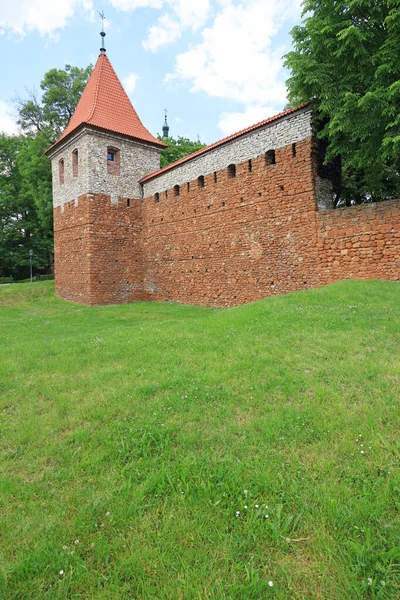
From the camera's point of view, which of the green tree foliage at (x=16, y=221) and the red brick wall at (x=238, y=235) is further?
the green tree foliage at (x=16, y=221)

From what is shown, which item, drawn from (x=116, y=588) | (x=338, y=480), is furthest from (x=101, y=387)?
(x=338, y=480)

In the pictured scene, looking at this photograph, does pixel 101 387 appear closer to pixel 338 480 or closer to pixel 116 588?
pixel 116 588

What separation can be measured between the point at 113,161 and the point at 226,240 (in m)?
8.38

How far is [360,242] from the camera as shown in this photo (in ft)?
31.7

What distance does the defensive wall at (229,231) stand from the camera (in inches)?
397

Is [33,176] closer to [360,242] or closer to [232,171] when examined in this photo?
[232,171]

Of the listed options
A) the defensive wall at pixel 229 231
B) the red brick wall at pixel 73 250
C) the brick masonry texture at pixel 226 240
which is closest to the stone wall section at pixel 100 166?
the defensive wall at pixel 229 231

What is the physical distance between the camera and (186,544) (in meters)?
1.96

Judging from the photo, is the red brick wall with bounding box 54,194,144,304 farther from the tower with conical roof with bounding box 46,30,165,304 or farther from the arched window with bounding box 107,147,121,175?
the arched window with bounding box 107,147,121,175

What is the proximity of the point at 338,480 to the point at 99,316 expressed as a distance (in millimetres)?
12151

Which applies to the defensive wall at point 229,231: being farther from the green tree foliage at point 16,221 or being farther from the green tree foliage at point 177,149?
the green tree foliage at point 16,221

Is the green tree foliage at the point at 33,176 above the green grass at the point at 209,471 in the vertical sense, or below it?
above

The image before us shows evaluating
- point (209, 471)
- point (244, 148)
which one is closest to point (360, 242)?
point (244, 148)

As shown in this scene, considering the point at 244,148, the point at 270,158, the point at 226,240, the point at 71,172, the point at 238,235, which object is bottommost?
the point at 226,240
